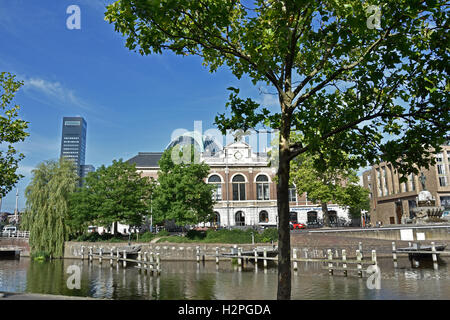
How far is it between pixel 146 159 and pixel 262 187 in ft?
74.3

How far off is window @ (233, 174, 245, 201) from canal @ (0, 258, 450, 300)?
32.1 m

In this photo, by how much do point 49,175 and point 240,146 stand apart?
32943 millimetres

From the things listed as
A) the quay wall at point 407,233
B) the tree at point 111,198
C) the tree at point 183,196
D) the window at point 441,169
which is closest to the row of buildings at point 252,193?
the window at point 441,169

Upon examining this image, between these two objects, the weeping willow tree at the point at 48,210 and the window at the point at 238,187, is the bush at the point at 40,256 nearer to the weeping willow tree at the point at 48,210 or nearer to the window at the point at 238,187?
the weeping willow tree at the point at 48,210

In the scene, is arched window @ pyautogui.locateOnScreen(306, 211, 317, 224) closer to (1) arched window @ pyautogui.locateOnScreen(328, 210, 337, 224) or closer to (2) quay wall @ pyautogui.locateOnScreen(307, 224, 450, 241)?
(1) arched window @ pyautogui.locateOnScreen(328, 210, 337, 224)

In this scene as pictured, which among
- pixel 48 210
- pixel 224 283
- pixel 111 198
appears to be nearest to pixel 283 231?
pixel 224 283

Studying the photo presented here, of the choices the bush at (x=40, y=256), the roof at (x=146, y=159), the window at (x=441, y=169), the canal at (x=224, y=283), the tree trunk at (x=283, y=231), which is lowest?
the canal at (x=224, y=283)

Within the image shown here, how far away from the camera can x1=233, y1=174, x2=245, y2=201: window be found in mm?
59625

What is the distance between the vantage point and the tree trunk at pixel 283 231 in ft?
22.5

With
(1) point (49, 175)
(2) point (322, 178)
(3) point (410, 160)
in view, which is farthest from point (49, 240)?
(3) point (410, 160)

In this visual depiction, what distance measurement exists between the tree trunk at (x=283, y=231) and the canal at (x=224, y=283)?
901 centimetres

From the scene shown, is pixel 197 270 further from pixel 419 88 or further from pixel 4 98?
pixel 419 88

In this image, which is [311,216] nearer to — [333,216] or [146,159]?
[333,216]
